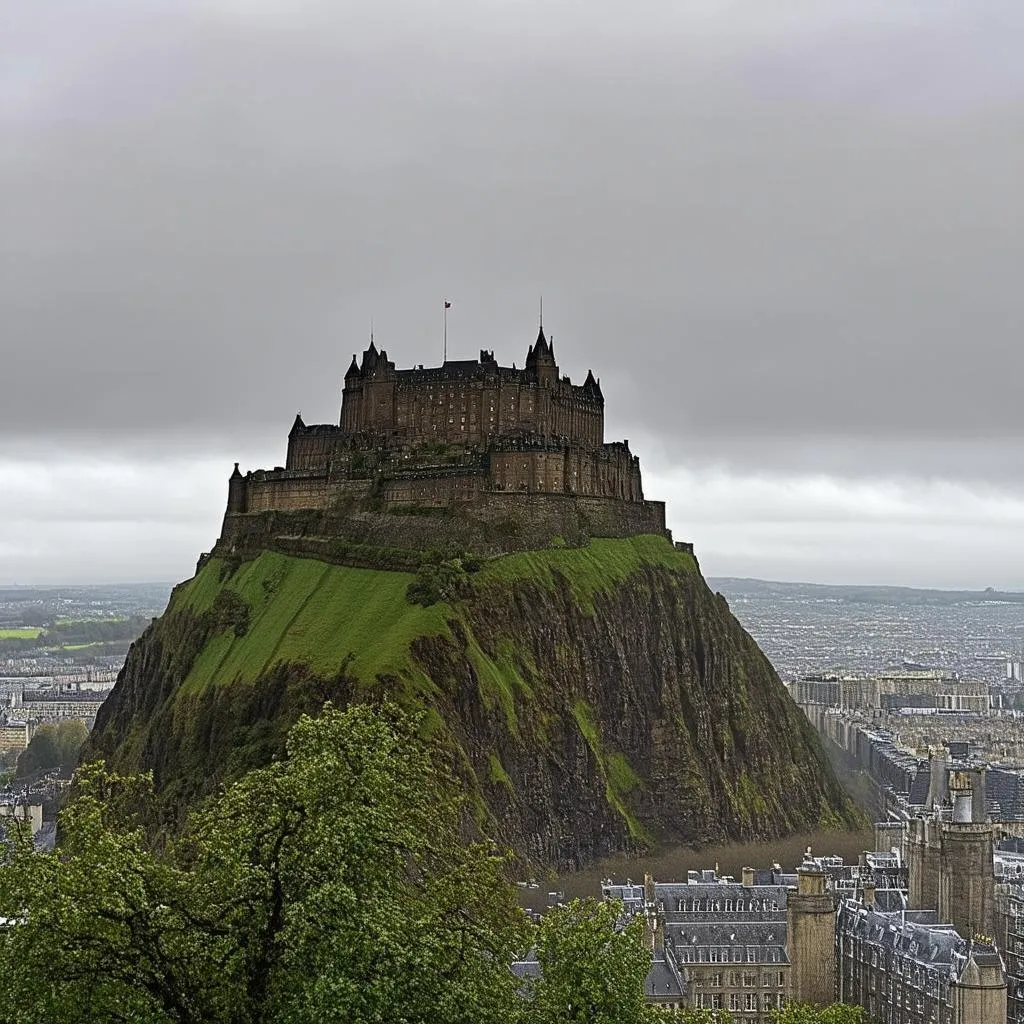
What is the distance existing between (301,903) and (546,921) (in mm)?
11432

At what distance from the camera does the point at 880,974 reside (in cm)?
9562

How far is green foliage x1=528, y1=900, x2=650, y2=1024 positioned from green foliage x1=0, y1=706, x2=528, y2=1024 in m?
1.24

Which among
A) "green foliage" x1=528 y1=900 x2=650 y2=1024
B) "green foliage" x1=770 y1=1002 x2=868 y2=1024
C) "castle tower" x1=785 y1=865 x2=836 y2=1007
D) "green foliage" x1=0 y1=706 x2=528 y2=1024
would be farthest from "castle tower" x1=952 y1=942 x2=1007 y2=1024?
"green foliage" x1=0 y1=706 x2=528 y2=1024

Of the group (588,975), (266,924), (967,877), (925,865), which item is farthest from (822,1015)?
(266,924)

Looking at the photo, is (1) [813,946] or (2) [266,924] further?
(1) [813,946]

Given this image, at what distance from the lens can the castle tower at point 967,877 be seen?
340ft

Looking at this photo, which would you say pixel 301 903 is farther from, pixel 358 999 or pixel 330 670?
pixel 330 670

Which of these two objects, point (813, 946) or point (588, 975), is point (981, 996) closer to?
point (813, 946)

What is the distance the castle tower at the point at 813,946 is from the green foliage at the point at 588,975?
46929mm

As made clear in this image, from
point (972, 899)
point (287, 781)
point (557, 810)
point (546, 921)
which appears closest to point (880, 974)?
point (972, 899)

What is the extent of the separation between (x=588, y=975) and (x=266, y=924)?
36.6 ft

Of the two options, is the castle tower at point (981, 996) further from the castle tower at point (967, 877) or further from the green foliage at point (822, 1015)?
the castle tower at point (967, 877)

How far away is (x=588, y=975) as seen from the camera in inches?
2152

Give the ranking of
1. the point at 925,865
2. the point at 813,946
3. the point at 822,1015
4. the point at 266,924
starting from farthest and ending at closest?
the point at 925,865 → the point at 813,946 → the point at 822,1015 → the point at 266,924
